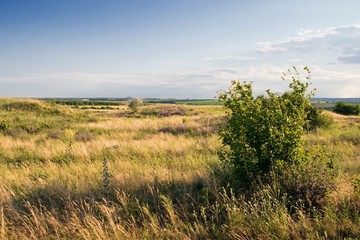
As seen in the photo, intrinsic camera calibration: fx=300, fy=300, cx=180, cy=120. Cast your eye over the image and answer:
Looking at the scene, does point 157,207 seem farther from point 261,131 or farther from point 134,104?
point 134,104

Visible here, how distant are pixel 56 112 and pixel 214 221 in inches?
1276

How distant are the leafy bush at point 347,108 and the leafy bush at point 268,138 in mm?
52653

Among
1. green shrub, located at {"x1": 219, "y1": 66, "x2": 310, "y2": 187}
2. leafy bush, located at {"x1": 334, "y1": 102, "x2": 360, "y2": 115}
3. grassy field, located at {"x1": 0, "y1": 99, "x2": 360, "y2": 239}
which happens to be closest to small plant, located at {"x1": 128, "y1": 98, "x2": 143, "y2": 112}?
leafy bush, located at {"x1": 334, "y1": 102, "x2": 360, "y2": 115}

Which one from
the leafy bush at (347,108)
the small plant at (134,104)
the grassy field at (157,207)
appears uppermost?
the small plant at (134,104)

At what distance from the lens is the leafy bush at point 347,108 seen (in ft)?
168

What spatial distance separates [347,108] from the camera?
5266cm

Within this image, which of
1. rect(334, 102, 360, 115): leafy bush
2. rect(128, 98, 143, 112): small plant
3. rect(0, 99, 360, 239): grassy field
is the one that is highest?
rect(128, 98, 143, 112): small plant

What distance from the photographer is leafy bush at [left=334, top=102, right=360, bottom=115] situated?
168ft

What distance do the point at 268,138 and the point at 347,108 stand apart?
54.4 meters

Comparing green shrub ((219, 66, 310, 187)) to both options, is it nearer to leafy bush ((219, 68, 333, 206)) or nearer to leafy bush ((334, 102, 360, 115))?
leafy bush ((219, 68, 333, 206))

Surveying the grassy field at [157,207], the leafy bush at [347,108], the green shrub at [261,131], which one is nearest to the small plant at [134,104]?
the leafy bush at [347,108]

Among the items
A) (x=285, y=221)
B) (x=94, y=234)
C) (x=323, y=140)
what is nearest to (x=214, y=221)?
(x=285, y=221)

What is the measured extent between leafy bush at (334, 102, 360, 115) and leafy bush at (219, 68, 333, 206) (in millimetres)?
52653

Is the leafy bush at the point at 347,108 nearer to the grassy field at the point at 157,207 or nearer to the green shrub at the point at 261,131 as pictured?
the grassy field at the point at 157,207
